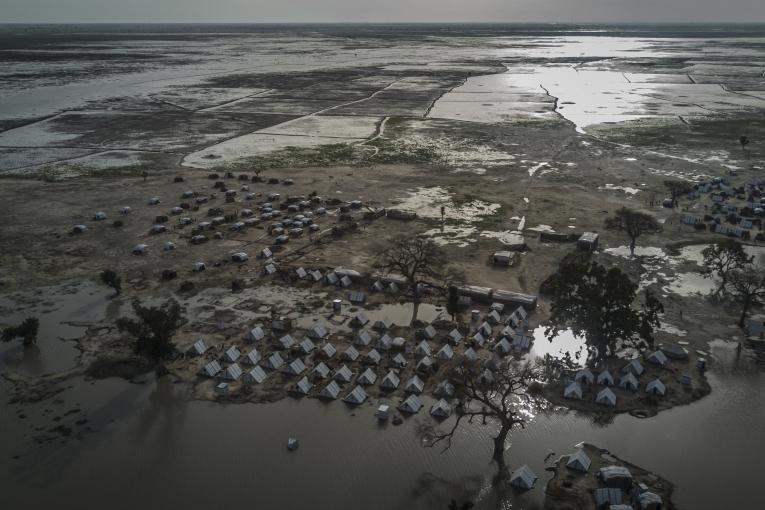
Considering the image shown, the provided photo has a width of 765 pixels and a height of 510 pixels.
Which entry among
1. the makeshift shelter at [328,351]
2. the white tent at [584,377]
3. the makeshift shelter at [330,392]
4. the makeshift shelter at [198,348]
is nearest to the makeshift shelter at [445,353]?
the makeshift shelter at [328,351]

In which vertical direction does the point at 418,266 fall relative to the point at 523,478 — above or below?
above

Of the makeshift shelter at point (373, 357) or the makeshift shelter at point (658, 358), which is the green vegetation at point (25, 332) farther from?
the makeshift shelter at point (658, 358)

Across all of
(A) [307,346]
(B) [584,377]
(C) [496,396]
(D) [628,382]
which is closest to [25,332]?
(A) [307,346]

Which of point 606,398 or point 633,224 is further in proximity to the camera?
point 633,224

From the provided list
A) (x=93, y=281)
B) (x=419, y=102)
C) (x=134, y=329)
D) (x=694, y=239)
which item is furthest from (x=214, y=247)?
(x=419, y=102)

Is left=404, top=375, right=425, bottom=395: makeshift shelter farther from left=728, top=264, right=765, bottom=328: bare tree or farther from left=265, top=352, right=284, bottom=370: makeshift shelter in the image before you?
left=728, top=264, right=765, bottom=328: bare tree

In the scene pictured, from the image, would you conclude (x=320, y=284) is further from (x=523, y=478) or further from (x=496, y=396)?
(x=523, y=478)

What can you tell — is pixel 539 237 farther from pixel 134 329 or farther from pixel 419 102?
pixel 419 102
